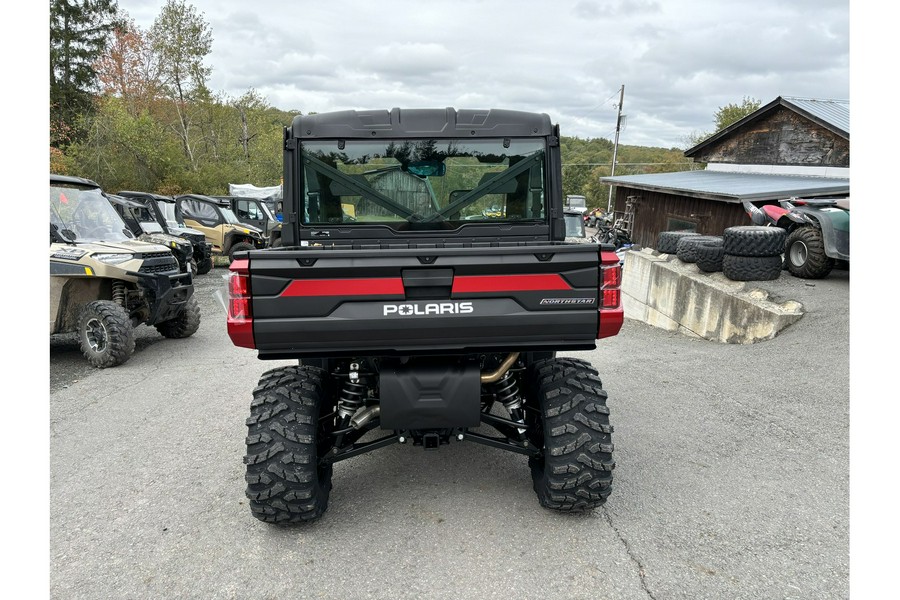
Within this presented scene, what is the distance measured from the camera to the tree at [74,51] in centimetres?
2978

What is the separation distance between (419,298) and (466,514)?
1.40m

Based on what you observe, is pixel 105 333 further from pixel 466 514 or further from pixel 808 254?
pixel 808 254

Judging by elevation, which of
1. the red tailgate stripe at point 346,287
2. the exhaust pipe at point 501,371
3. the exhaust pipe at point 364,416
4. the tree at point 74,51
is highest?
the tree at point 74,51

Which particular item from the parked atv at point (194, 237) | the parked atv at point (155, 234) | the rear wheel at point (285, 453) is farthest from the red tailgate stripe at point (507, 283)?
the parked atv at point (194, 237)

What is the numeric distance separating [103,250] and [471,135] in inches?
200

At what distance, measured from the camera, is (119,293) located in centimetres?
757

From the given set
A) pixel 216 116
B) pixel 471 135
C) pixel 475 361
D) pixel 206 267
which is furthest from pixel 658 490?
pixel 216 116

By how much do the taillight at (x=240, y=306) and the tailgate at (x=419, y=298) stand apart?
0.09 ft

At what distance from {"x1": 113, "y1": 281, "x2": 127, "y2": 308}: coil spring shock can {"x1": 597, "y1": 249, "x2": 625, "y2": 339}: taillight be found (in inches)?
255

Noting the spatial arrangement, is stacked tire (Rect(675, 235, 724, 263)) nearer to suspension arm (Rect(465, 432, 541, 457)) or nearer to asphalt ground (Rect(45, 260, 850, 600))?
asphalt ground (Rect(45, 260, 850, 600))

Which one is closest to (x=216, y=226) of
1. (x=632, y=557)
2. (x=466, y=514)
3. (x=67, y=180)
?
(x=67, y=180)

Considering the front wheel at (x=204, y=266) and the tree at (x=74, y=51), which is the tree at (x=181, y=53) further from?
the front wheel at (x=204, y=266)

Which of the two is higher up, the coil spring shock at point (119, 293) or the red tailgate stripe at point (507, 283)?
the red tailgate stripe at point (507, 283)

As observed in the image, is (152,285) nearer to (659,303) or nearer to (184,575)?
(184,575)
